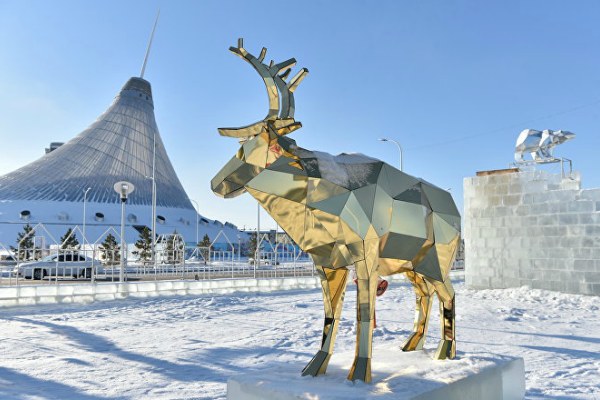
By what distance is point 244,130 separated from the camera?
14.7 feet

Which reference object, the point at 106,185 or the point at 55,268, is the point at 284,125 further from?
the point at 106,185

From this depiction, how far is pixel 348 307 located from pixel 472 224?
23.1 feet

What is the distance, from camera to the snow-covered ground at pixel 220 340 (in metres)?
5.82

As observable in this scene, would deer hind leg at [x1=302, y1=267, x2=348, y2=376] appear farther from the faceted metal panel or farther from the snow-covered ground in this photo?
Answer: the faceted metal panel

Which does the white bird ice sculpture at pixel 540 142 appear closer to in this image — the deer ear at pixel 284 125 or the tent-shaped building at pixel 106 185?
the deer ear at pixel 284 125

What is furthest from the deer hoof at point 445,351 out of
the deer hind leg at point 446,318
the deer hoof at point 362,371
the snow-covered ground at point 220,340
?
the deer hoof at point 362,371

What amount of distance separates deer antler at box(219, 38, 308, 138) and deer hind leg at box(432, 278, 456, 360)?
2.28m

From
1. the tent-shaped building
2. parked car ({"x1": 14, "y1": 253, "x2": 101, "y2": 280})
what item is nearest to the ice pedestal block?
parked car ({"x1": 14, "y1": 253, "x2": 101, "y2": 280})

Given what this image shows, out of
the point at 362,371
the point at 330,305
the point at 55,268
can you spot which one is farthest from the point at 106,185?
the point at 362,371

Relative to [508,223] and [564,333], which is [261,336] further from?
[508,223]

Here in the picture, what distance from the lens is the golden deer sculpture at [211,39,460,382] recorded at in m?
4.14

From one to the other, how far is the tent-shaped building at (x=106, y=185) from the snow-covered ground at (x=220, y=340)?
1591 inches

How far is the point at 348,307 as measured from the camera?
1252cm

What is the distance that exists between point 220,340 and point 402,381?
4.97 metres
